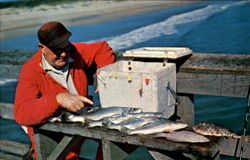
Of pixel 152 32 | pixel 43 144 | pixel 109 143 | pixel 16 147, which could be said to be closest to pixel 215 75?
pixel 109 143

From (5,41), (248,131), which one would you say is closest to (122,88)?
(248,131)

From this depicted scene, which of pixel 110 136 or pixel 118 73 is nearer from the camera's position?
pixel 110 136

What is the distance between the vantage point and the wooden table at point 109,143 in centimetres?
252

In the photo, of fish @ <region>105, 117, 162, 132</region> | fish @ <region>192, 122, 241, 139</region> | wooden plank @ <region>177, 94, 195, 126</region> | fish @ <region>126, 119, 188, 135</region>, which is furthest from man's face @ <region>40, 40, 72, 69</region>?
fish @ <region>192, 122, 241, 139</region>

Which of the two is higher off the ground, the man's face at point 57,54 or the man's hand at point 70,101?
the man's face at point 57,54

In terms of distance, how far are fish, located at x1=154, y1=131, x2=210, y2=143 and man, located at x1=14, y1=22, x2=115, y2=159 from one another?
87 cm

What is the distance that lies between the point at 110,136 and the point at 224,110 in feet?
22.0

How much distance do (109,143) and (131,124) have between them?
0.25 metres

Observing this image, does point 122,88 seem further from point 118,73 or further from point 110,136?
point 110,136

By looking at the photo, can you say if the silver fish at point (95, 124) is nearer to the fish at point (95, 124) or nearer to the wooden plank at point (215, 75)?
the fish at point (95, 124)

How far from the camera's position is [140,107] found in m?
3.42

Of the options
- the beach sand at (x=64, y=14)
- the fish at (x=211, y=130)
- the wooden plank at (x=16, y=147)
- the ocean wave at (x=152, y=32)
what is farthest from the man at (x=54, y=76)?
the beach sand at (x=64, y=14)

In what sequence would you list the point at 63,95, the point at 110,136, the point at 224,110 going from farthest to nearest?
the point at 224,110 < the point at 63,95 < the point at 110,136

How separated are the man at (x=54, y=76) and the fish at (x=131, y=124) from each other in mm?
396
